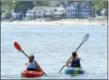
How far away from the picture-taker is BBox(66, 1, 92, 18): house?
A: 201ft

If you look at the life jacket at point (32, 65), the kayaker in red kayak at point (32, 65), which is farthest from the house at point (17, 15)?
the life jacket at point (32, 65)

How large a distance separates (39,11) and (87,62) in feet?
145

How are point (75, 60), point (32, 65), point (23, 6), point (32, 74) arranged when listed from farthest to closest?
point (23, 6), point (75, 60), point (32, 74), point (32, 65)

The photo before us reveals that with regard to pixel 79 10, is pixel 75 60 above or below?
above

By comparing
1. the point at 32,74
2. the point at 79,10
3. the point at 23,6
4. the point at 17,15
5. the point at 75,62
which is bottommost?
the point at 17,15

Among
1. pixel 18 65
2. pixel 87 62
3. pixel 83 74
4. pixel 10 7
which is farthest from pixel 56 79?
pixel 10 7

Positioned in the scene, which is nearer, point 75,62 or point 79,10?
point 75,62

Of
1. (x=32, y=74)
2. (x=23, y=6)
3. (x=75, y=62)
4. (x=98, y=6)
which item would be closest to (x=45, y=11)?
(x=23, y=6)

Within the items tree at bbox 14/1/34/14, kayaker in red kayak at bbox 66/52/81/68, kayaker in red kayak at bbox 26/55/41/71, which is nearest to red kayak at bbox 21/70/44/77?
kayaker in red kayak at bbox 26/55/41/71

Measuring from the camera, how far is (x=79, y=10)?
61.8 meters

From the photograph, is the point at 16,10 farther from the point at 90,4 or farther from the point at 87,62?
the point at 87,62

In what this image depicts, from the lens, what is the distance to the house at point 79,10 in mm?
61206

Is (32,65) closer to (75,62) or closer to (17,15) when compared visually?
(75,62)

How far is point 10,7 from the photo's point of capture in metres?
60.8
